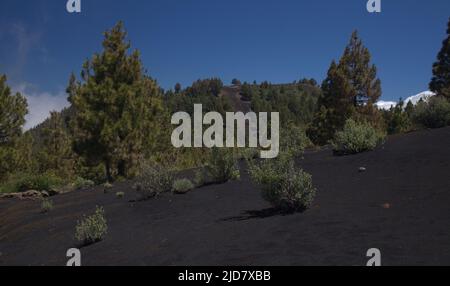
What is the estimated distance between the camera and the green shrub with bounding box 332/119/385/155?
1416 cm

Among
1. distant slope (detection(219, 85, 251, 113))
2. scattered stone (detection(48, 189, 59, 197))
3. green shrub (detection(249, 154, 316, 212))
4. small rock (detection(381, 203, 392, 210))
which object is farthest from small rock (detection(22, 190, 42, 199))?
distant slope (detection(219, 85, 251, 113))

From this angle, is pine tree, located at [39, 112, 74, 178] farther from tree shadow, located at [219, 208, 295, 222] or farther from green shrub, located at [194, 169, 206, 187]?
tree shadow, located at [219, 208, 295, 222]

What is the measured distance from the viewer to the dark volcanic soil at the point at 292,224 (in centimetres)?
580

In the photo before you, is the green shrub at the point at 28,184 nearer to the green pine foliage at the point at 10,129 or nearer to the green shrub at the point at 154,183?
the green pine foliage at the point at 10,129

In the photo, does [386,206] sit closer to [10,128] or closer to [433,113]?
[433,113]

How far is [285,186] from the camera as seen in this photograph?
827 centimetres

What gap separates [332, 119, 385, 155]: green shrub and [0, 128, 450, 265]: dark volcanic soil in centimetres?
54

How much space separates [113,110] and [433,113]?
1586cm

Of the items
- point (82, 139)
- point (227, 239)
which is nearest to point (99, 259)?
point (227, 239)

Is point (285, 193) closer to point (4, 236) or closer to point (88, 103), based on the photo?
point (4, 236)

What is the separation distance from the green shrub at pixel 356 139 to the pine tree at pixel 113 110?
42.7 feet

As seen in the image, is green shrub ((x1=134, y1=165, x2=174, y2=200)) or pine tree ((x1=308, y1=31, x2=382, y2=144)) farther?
pine tree ((x1=308, y1=31, x2=382, y2=144))

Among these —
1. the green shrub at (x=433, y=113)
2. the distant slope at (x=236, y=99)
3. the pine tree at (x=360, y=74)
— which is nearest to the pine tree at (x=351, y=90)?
the pine tree at (x=360, y=74)

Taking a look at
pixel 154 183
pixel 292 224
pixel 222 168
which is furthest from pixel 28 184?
pixel 292 224
